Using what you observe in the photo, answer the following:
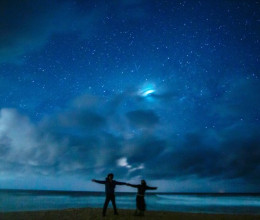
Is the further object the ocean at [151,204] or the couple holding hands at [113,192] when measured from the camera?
the ocean at [151,204]

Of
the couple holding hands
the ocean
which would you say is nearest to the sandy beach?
the couple holding hands

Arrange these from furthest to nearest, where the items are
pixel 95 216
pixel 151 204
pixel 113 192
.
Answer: pixel 151 204 → pixel 95 216 → pixel 113 192

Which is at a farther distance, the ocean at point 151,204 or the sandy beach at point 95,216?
the ocean at point 151,204

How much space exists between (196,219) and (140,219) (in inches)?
155

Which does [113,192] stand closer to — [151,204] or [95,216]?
[95,216]

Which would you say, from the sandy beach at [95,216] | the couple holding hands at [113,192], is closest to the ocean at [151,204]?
the sandy beach at [95,216]

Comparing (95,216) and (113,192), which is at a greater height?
(113,192)

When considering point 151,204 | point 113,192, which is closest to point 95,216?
point 113,192

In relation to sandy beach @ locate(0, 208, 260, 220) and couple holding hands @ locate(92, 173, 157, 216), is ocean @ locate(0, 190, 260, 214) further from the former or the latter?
couple holding hands @ locate(92, 173, 157, 216)

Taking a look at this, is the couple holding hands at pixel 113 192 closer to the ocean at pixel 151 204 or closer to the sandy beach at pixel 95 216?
the sandy beach at pixel 95 216

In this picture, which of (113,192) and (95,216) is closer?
(113,192)

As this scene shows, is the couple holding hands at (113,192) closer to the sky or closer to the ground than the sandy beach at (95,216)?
closer to the sky

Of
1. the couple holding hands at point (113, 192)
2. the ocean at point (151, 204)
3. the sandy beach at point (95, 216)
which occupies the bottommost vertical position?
the ocean at point (151, 204)

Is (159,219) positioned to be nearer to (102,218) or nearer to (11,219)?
(102,218)
